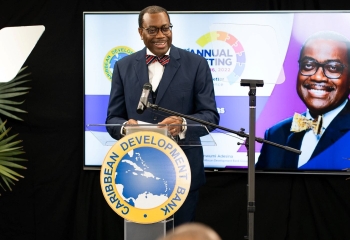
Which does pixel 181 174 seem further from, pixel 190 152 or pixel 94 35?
pixel 94 35

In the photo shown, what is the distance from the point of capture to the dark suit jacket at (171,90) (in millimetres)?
4574

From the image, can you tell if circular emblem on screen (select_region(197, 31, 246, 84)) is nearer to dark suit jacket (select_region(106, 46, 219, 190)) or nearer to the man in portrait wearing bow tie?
the man in portrait wearing bow tie

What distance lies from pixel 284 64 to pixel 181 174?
7.83ft

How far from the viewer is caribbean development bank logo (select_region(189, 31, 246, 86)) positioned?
6.01 metres

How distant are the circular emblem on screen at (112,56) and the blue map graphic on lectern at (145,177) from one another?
2.23 metres

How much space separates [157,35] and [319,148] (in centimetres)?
203

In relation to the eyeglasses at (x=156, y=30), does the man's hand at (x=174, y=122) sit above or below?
below

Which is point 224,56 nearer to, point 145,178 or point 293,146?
point 293,146

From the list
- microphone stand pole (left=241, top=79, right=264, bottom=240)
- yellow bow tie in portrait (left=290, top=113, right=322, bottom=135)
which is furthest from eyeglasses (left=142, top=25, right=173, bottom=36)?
yellow bow tie in portrait (left=290, top=113, right=322, bottom=135)

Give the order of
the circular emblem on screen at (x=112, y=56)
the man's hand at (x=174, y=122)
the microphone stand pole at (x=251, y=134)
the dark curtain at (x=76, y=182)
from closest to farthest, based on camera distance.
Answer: the man's hand at (x=174, y=122) → the microphone stand pole at (x=251, y=134) → the circular emblem on screen at (x=112, y=56) → the dark curtain at (x=76, y=182)

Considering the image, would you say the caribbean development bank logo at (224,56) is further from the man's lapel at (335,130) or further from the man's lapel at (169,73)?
the man's lapel at (169,73)

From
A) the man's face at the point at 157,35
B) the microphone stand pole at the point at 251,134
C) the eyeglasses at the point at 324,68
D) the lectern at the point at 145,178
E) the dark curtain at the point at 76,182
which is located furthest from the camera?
the dark curtain at the point at 76,182

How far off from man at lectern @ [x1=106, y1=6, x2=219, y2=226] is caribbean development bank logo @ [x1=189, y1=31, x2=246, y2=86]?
1.27m

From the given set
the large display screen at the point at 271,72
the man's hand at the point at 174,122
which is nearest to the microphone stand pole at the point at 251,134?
the man's hand at the point at 174,122
